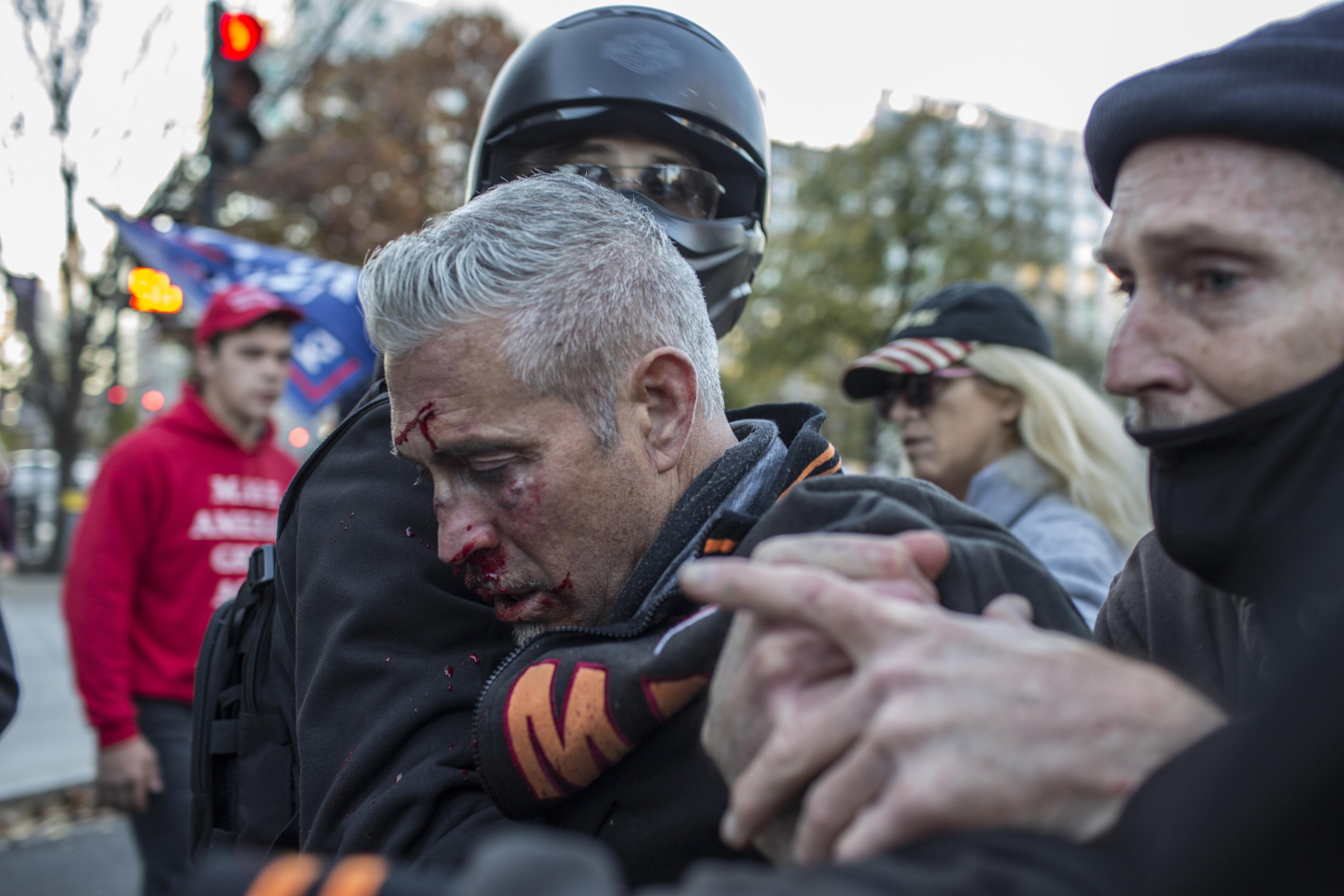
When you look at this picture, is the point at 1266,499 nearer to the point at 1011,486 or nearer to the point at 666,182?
the point at 666,182

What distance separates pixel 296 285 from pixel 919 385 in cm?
484

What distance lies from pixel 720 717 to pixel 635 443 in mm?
597

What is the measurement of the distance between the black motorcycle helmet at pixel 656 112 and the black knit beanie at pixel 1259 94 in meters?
1.10

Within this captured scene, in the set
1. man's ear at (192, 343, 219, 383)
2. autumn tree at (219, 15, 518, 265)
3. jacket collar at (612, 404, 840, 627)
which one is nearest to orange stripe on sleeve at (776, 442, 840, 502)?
jacket collar at (612, 404, 840, 627)

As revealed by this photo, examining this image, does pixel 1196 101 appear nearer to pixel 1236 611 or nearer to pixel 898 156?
pixel 1236 611

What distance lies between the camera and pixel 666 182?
2168 millimetres

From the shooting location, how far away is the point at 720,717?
2.92 feet

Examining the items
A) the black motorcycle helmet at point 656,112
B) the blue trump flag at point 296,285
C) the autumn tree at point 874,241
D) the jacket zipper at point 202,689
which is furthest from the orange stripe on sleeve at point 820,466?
the autumn tree at point 874,241

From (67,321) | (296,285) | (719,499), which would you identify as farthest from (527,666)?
(67,321)

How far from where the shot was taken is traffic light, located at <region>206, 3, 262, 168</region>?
612 cm

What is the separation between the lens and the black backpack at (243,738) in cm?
167

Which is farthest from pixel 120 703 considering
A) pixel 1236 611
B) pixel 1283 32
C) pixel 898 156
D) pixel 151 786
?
pixel 898 156

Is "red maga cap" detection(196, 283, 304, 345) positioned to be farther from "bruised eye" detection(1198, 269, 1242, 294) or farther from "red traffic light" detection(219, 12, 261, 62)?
"bruised eye" detection(1198, 269, 1242, 294)

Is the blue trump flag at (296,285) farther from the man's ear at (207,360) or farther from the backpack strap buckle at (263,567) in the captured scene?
the backpack strap buckle at (263,567)
